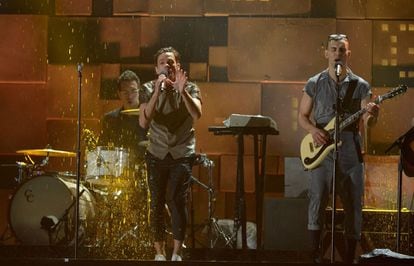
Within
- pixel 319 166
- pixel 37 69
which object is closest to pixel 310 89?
pixel 319 166

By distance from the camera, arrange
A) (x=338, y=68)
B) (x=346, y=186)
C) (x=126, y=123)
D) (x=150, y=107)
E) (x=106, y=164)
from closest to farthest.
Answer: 1. (x=338, y=68)
2. (x=346, y=186)
3. (x=150, y=107)
4. (x=106, y=164)
5. (x=126, y=123)

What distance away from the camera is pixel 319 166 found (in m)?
6.06

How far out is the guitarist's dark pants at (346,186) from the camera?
19.4ft

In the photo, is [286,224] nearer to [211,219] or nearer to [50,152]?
[211,219]

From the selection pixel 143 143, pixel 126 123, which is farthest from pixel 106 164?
pixel 126 123

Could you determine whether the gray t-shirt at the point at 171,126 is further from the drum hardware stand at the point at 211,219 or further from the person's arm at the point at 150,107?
the drum hardware stand at the point at 211,219

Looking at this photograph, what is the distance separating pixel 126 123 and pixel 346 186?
2928 mm

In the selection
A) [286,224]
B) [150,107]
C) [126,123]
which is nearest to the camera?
[150,107]

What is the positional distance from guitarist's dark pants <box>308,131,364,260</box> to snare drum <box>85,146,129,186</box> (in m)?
2.40

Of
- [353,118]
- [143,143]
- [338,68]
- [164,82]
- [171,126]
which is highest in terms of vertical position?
[338,68]

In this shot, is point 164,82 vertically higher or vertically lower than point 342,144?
higher

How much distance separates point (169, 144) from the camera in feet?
20.0

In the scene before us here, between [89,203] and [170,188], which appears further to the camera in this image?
[89,203]

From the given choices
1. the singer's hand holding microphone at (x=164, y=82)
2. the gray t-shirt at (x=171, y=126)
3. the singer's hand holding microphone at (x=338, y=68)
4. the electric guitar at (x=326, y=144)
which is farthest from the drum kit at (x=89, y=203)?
the singer's hand holding microphone at (x=338, y=68)
